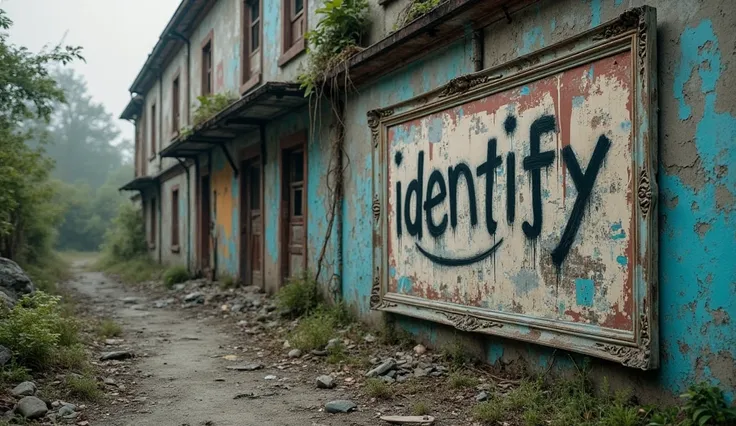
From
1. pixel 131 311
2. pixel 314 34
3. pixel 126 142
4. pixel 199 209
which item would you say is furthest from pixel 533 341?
pixel 126 142

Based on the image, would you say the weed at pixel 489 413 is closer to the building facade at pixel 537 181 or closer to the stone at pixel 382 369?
the building facade at pixel 537 181

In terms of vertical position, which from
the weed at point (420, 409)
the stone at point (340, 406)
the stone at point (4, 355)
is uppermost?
the stone at point (4, 355)

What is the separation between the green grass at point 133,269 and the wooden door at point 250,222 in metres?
4.87

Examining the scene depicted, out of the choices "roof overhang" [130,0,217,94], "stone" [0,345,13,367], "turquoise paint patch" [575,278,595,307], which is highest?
"roof overhang" [130,0,217,94]

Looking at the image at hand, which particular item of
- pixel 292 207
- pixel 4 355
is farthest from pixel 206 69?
pixel 4 355

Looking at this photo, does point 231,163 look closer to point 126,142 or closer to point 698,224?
point 698,224

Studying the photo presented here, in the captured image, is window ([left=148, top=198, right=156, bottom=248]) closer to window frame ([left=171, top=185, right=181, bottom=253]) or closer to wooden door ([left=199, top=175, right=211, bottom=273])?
window frame ([left=171, top=185, right=181, bottom=253])

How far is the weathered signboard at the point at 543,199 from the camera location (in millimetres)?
3605

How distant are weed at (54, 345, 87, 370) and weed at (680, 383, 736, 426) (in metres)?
4.92

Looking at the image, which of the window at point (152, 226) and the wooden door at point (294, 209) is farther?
the window at point (152, 226)

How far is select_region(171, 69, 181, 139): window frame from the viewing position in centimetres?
1643

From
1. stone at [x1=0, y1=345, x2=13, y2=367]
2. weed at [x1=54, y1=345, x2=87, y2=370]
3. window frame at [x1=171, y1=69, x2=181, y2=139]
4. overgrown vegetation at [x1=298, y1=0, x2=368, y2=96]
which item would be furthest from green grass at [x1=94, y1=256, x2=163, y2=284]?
stone at [x1=0, y1=345, x2=13, y2=367]

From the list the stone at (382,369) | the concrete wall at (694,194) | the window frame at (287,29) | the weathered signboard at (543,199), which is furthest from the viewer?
the window frame at (287,29)

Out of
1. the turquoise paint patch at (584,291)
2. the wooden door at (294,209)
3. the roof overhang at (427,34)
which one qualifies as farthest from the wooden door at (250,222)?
the turquoise paint patch at (584,291)
